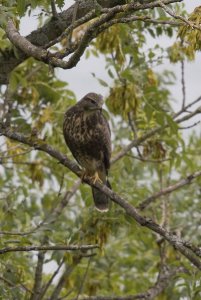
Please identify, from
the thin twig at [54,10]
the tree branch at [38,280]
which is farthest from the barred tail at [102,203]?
the thin twig at [54,10]

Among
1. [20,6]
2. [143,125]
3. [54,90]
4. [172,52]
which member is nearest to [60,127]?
[54,90]

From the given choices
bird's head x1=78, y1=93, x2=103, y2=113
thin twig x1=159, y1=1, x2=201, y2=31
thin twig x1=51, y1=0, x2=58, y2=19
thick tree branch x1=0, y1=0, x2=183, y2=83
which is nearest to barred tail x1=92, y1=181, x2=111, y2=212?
bird's head x1=78, y1=93, x2=103, y2=113

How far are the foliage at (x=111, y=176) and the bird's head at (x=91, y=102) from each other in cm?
12

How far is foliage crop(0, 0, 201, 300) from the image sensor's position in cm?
589

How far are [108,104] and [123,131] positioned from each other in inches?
90.8

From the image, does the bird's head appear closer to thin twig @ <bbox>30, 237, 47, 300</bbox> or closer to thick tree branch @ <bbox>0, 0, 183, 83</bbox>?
thin twig @ <bbox>30, 237, 47, 300</bbox>

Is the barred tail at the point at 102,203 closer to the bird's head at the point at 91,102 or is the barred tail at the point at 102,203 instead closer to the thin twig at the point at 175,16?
the bird's head at the point at 91,102

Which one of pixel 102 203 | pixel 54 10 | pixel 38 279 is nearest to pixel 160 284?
pixel 102 203

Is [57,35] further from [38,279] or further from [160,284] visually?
[160,284]

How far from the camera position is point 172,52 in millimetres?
6945

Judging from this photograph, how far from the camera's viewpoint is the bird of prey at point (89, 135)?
705 centimetres

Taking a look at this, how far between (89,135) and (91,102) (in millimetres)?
310

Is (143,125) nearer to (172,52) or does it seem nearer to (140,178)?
(172,52)

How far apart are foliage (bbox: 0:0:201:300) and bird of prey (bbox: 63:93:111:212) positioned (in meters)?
0.13
